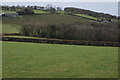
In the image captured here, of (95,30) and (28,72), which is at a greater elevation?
(95,30)

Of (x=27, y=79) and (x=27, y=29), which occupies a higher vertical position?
(x=27, y=29)

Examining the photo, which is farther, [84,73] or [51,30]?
[51,30]

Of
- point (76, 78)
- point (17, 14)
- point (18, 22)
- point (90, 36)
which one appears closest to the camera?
point (76, 78)

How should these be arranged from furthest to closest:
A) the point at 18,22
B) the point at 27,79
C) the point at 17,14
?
the point at 17,14, the point at 18,22, the point at 27,79

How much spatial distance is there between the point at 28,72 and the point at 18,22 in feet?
180

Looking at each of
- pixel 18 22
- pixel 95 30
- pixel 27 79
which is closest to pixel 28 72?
pixel 27 79

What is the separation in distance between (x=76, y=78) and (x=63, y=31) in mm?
38594

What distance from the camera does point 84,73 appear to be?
27.2 feet

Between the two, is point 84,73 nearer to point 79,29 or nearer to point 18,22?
point 79,29

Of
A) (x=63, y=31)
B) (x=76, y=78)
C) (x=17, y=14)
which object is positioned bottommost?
(x=76, y=78)

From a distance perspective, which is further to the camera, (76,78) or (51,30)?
(51,30)

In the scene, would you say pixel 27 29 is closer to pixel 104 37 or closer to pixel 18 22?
pixel 18 22

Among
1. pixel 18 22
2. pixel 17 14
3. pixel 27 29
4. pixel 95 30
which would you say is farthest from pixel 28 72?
pixel 17 14

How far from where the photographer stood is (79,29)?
45281mm
